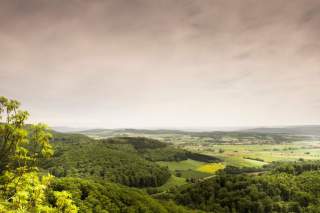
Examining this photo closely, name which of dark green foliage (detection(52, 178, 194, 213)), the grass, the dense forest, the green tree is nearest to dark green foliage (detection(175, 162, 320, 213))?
the dense forest

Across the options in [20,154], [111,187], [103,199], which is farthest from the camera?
[111,187]

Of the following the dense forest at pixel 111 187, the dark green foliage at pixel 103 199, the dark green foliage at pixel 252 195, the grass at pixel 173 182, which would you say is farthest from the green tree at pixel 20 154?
the grass at pixel 173 182

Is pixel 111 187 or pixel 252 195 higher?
pixel 111 187

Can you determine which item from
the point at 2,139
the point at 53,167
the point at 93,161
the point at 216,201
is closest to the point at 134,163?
the point at 93,161

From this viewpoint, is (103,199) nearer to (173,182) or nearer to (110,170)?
(173,182)

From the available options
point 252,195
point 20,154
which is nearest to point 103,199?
point 20,154

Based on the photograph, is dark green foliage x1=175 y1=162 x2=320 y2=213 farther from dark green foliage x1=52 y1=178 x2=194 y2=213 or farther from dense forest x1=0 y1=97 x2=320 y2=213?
dark green foliage x1=52 y1=178 x2=194 y2=213

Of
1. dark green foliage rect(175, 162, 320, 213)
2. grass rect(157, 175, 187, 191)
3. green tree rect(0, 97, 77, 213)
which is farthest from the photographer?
grass rect(157, 175, 187, 191)

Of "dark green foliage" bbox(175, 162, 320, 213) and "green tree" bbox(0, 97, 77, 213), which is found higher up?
"green tree" bbox(0, 97, 77, 213)
